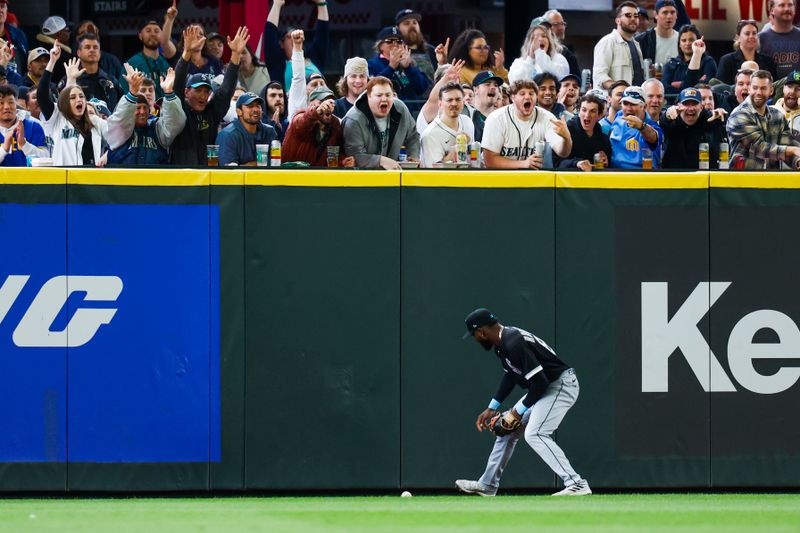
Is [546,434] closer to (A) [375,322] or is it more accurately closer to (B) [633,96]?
(A) [375,322]

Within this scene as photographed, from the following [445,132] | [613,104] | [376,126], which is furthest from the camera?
[613,104]

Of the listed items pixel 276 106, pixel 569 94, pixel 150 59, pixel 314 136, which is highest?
pixel 150 59

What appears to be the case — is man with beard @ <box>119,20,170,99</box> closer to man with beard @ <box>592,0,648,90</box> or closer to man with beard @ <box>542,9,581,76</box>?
man with beard @ <box>542,9,581,76</box>

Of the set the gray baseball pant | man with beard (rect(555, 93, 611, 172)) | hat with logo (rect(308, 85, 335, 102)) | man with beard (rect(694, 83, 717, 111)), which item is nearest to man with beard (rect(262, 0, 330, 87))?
hat with logo (rect(308, 85, 335, 102))

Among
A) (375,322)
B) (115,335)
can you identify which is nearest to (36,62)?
(115,335)

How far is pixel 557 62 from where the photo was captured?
17.0 meters

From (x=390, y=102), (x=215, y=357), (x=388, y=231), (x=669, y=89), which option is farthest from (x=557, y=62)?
(x=215, y=357)

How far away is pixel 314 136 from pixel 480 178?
5.34 ft

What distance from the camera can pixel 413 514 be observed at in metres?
10.5

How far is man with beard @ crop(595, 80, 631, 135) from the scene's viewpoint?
1423cm

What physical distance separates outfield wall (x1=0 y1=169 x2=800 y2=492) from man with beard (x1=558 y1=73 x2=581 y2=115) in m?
4.05

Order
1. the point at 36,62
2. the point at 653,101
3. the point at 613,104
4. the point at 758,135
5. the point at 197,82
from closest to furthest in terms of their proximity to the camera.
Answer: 1. the point at 197,82
2. the point at 758,135
3. the point at 653,101
4. the point at 613,104
5. the point at 36,62

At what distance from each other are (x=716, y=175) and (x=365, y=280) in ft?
10.0

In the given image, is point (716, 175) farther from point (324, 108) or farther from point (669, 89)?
point (669, 89)
